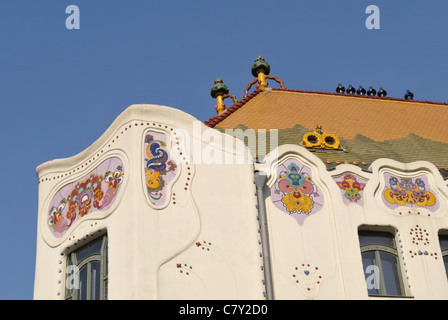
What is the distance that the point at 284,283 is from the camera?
45.2 feet

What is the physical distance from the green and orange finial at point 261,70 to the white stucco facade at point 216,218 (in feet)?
18.1

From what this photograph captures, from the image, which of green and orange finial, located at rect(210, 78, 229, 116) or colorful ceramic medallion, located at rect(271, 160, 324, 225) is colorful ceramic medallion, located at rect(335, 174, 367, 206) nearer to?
colorful ceramic medallion, located at rect(271, 160, 324, 225)

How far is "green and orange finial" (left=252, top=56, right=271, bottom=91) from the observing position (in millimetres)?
20609

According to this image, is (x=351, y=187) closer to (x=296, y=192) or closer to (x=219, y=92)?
(x=296, y=192)

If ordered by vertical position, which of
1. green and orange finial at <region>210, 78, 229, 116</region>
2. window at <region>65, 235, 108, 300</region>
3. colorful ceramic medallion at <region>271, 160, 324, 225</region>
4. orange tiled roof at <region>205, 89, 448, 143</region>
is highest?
green and orange finial at <region>210, 78, 229, 116</region>

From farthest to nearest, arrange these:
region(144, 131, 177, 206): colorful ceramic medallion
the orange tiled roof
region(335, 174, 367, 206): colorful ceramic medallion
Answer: the orange tiled roof → region(335, 174, 367, 206): colorful ceramic medallion → region(144, 131, 177, 206): colorful ceramic medallion

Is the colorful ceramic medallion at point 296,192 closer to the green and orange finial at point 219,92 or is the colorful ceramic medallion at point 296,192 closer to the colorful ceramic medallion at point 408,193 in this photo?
the colorful ceramic medallion at point 408,193

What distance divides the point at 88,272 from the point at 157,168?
77.9 inches

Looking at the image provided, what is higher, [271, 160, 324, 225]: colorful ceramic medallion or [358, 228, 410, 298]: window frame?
[271, 160, 324, 225]: colorful ceramic medallion

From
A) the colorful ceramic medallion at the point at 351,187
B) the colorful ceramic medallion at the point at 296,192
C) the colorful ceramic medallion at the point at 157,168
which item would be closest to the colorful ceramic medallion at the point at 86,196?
the colorful ceramic medallion at the point at 157,168

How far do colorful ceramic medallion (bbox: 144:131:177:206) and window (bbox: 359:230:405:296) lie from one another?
11.2 ft

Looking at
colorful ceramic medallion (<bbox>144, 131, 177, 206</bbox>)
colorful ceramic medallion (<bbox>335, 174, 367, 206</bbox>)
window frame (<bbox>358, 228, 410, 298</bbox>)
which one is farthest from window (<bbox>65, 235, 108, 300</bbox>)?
window frame (<bbox>358, 228, 410, 298</bbox>)

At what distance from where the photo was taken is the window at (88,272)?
13.8 meters

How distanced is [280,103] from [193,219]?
610 cm
